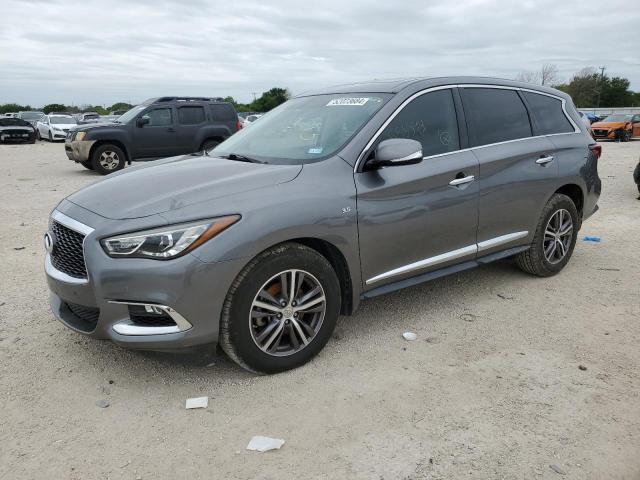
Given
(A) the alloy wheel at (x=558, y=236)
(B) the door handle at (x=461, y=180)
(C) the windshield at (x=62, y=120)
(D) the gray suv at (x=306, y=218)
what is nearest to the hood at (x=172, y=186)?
(D) the gray suv at (x=306, y=218)

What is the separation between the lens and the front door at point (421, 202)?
11.6 ft

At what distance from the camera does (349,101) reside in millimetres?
4023

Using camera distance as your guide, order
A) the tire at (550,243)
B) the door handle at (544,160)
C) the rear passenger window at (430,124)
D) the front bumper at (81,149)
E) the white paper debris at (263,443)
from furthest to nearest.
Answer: the front bumper at (81,149)
the tire at (550,243)
the door handle at (544,160)
the rear passenger window at (430,124)
the white paper debris at (263,443)

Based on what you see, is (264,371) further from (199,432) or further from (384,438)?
(384,438)

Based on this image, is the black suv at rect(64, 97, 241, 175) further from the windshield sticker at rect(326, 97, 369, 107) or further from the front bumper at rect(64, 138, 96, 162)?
the windshield sticker at rect(326, 97, 369, 107)

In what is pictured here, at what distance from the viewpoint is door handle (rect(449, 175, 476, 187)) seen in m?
3.94

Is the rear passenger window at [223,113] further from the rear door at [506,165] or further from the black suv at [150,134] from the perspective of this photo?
the rear door at [506,165]

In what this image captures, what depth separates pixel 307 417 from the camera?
2.90 metres

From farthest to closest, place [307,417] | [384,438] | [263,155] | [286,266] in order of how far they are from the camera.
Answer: [263,155]
[286,266]
[307,417]
[384,438]

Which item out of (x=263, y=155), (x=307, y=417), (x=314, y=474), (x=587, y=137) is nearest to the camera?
(x=314, y=474)

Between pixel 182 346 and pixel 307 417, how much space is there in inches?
30.6

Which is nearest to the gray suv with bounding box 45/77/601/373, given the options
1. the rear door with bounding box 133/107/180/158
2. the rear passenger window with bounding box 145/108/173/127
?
the rear door with bounding box 133/107/180/158

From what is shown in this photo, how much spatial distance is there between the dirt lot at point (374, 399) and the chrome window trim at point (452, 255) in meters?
0.48

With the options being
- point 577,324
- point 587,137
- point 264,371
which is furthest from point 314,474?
point 587,137
